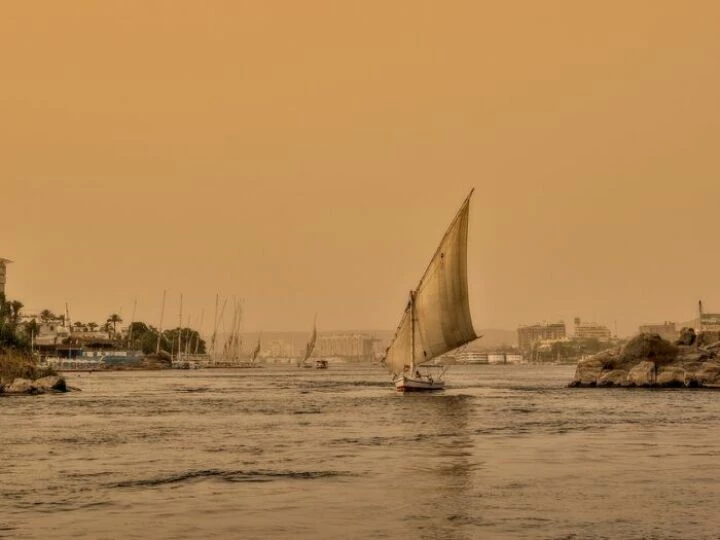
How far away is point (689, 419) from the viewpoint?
219 ft

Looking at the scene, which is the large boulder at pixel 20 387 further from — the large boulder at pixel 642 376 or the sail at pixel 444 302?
the large boulder at pixel 642 376

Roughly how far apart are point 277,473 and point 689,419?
35696mm

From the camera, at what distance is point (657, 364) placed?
127000 millimetres

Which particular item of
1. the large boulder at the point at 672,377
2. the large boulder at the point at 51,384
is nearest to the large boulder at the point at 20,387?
the large boulder at the point at 51,384

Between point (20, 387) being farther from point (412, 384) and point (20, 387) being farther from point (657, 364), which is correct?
point (657, 364)

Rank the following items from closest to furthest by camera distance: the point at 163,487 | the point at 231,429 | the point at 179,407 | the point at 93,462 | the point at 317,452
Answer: the point at 163,487 → the point at 93,462 → the point at 317,452 → the point at 231,429 → the point at 179,407

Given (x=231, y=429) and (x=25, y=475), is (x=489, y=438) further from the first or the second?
(x=25, y=475)

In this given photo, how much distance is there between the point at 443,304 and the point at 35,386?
4087 cm

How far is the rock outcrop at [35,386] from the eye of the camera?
105625 millimetres

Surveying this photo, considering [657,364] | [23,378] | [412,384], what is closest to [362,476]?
[412,384]

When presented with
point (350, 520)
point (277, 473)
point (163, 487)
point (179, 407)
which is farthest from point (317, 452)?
point (179, 407)

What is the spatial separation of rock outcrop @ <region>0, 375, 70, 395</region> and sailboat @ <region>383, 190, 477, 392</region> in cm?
3502

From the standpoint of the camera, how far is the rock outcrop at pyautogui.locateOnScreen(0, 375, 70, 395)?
4158 inches

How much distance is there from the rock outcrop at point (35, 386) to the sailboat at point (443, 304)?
35024 mm
